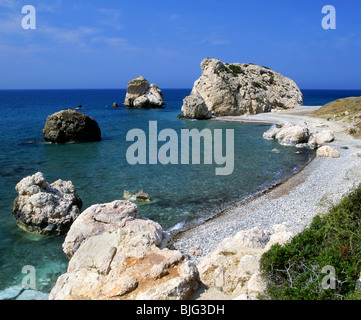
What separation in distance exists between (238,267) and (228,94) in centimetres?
6145

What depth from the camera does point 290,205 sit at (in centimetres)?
1836

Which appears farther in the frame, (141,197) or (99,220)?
(141,197)

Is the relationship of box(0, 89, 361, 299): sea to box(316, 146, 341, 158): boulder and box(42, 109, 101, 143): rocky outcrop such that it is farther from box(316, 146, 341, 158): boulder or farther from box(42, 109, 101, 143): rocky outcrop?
box(316, 146, 341, 158): boulder

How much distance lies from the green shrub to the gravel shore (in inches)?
86.4

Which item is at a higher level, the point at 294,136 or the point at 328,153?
the point at 294,136

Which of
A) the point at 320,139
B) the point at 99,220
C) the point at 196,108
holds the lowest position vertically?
the point at 99,220

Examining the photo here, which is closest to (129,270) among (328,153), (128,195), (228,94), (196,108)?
(128,195)

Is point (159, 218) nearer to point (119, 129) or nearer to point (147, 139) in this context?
point (147, 139)

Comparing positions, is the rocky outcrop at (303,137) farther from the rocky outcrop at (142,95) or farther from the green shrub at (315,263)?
the rocky outcrop at (142,95)

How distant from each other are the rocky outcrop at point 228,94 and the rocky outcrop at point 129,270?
56.6 metres

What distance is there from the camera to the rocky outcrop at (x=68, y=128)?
3844 cm

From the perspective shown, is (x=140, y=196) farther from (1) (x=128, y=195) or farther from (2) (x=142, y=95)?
(2) (x=142, y=95)

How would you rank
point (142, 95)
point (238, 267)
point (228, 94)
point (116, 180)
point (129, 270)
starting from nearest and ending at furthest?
point (129, 270) → point (238, 267) → point (116, 180) → point (228, 94) → point (142, 95)
